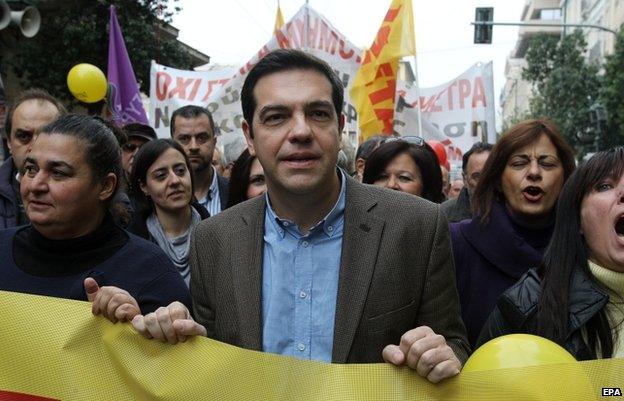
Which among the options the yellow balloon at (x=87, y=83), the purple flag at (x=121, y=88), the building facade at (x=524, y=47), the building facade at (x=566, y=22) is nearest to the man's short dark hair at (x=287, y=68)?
the purple flag at (x=121, y=88)

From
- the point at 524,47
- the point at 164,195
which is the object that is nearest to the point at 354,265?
the point at 164,195

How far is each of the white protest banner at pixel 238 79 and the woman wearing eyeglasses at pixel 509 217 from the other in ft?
13.6

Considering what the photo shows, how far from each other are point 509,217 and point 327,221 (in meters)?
1.50

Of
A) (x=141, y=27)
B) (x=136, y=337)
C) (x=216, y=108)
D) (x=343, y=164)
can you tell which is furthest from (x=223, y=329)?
(x=141, y=27)

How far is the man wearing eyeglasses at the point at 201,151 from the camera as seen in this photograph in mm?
5484

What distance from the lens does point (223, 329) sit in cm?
233

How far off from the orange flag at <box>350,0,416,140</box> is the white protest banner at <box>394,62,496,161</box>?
2.87 feet

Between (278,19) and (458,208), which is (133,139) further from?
(278,19)

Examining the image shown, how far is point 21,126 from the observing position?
13.3 feet

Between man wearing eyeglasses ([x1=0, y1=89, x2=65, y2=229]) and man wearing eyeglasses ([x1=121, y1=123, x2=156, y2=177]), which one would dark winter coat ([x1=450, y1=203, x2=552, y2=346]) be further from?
man wearing eyeglasses ([x1=121, y1=123, x2=156, y2=177])

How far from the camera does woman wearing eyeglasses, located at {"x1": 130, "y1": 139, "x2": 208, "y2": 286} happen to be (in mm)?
4402

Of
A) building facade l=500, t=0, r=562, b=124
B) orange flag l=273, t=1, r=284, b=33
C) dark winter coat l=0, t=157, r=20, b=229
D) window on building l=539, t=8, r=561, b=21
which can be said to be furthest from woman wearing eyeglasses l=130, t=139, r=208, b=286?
window on building l=539, t=8, r=561, b=21

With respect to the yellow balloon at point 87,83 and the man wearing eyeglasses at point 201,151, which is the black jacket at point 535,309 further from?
the yellow balloon at point 87,83

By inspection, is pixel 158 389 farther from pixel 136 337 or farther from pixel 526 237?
pixel 526 237
